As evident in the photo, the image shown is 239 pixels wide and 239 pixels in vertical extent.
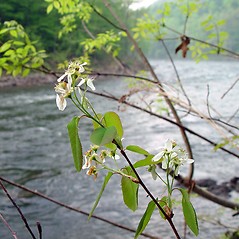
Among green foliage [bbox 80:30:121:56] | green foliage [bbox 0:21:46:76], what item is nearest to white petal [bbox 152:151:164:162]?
green foliage [bbox 0:21:46:76]

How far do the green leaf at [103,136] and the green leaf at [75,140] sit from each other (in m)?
0.03

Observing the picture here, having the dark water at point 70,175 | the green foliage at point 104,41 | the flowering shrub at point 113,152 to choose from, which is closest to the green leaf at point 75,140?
the flowering shrub at point 113,152

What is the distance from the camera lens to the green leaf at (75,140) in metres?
0.67

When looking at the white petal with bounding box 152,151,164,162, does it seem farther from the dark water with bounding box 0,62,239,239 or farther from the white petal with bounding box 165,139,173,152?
the dark water with bounding box 0,62,239,239

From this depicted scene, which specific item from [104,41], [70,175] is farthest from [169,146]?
[70,175]

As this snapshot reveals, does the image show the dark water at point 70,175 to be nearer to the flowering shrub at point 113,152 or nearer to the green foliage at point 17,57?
the green foliage at point 17,57

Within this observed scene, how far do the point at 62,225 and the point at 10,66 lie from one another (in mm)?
3805

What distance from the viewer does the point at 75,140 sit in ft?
2.23

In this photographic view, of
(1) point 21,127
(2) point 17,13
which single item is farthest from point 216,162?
(2) point 17,13

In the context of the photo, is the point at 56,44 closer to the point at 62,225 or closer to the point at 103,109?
the point at 103,109

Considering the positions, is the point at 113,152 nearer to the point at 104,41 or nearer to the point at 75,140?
the point at 75,140

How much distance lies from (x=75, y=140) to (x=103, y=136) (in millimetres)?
58

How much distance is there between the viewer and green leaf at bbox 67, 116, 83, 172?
67 centimetres

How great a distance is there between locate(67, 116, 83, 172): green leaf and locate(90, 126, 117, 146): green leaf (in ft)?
0.11
